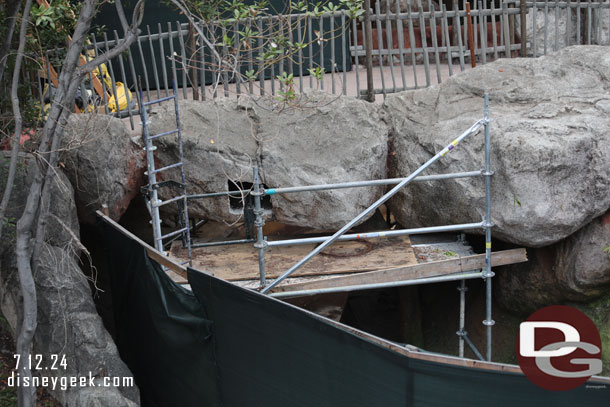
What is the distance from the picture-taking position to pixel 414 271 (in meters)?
7.08

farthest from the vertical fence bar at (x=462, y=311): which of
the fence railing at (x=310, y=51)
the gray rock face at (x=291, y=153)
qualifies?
the fence railing at (x=310, y=51)

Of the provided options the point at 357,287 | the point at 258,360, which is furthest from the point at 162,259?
the point at 357,287

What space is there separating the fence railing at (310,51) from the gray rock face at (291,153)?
0.45 m

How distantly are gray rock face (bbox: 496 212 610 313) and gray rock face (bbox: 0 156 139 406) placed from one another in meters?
4.41

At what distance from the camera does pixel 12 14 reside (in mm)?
7145

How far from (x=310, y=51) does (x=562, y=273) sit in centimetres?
360

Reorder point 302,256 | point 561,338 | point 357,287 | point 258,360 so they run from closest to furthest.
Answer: point 258,360 → point 357,287 → point 302,256 → point 561,338

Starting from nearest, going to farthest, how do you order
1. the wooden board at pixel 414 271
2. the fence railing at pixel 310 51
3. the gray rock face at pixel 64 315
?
the gray rock face at pixel 64 315, the wooden board at pixel 414 271, the fence railing at pixel 310 51

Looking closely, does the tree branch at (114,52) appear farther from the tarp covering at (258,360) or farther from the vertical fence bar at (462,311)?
the vertical fence bar at (462,311)

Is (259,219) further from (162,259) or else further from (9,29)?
(9,29)

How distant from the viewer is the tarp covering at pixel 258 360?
468 centimetres

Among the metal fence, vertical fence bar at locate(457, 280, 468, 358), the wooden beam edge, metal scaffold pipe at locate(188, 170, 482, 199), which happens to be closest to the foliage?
metal scaffold pipe at locate(188, 170, 482, 199)

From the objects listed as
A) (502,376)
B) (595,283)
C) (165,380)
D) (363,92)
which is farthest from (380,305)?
(502,376)

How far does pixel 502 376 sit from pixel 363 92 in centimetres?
605
